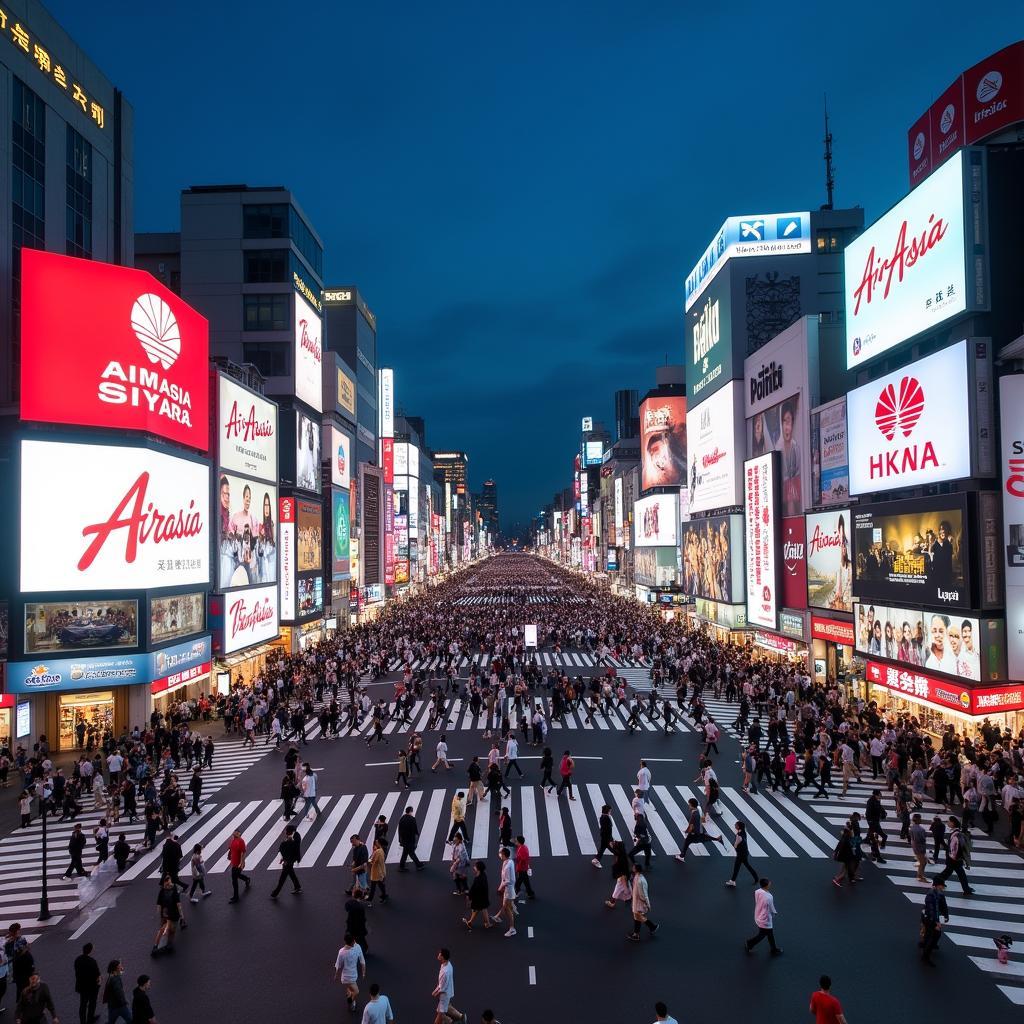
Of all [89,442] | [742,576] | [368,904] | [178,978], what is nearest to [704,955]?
[368,904]

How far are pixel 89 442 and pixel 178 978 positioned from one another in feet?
70.4

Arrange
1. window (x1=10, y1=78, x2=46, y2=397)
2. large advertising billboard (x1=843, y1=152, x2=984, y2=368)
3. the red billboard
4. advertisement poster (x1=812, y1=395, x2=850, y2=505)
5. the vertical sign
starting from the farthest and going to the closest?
1. advertisement poster (x1=812, y1=395, x2=850, y2=505)
2. window (x1=10, y1=78, x2=46, y2=397)
3. the red billboard
4. large advertising billboard (x1=843, y1=152, x2=984, y2=368)
5. the vertical sign

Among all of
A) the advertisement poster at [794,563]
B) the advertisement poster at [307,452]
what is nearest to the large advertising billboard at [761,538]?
the advertisement poster at [794,563]

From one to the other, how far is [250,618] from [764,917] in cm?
3309

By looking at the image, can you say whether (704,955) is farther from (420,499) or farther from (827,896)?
(420,499)

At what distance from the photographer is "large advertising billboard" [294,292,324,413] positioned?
2073 inches

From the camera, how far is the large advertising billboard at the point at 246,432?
3809cm

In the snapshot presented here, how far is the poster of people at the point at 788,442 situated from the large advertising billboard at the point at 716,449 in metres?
4.40

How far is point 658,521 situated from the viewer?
3063 inches

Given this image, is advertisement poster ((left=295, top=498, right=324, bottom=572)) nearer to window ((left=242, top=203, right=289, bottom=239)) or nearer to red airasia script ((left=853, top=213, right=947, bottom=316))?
window ((left=242, top=203, right=289, bottom=239))

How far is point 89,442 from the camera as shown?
2805 centimetres

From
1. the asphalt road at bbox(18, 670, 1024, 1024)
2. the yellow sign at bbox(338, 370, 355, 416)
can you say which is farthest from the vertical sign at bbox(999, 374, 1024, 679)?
the yellow sign at bbox(338, 370, 355, 416)

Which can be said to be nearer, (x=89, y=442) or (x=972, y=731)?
(x=972, y=731)

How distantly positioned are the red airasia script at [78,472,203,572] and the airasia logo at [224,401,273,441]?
7958 mm
